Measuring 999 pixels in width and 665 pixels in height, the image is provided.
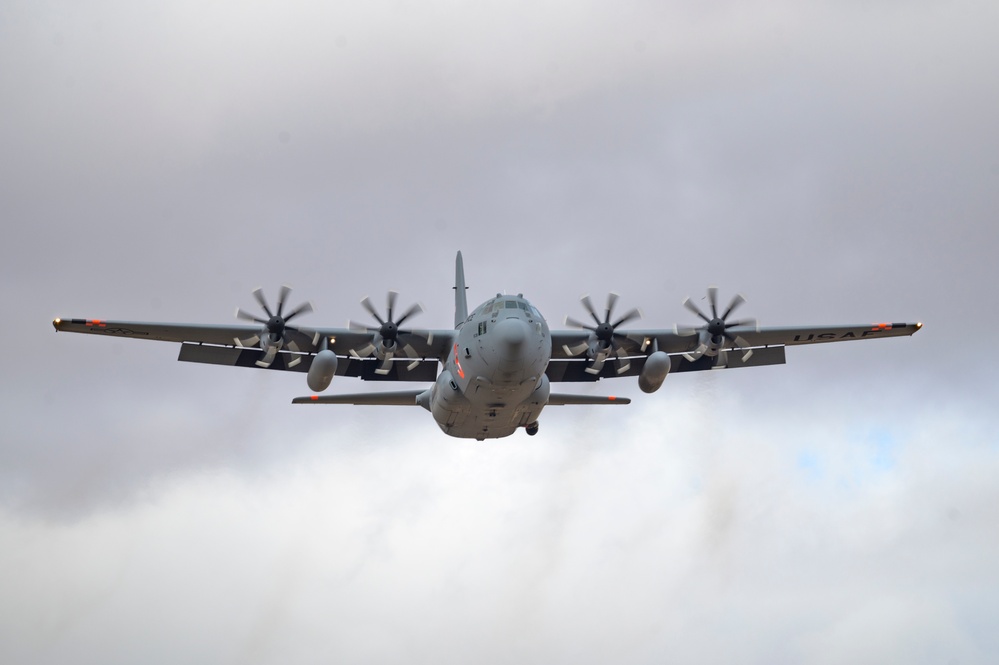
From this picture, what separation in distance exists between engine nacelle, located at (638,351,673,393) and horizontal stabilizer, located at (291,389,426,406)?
7.11m

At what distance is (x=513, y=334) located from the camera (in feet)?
88.6

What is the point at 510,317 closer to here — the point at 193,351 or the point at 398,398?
the point at 398,398

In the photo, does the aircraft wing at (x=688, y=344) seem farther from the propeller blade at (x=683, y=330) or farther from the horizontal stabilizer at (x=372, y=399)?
the horizontal stabilizer at (x=372, y=399)

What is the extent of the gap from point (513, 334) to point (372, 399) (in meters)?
6.17

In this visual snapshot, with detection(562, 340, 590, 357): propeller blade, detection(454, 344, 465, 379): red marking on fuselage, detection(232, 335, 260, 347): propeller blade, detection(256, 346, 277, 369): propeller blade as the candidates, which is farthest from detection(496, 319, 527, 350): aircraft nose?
detection(232, 335, 260, 347): propeller blade

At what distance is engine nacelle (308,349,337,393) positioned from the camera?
29.2 metres

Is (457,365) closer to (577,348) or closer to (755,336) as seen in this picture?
(577,348)

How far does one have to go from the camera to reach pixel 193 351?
106ft

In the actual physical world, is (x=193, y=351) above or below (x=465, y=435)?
above

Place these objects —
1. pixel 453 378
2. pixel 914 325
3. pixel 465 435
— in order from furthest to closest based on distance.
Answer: pixel 914 325, pixel 465 435, pixel 453 378

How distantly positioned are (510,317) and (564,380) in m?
8.82

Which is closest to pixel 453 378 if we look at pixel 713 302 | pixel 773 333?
pixel 713 302

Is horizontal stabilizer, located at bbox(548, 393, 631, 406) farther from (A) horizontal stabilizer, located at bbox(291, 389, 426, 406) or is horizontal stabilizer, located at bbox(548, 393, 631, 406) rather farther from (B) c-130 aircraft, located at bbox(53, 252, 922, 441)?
(A) horizontal stabilizer, located at bbox(291, 389, 426, 406)

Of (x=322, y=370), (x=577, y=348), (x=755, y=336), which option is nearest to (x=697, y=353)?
(x=755, y=336)
